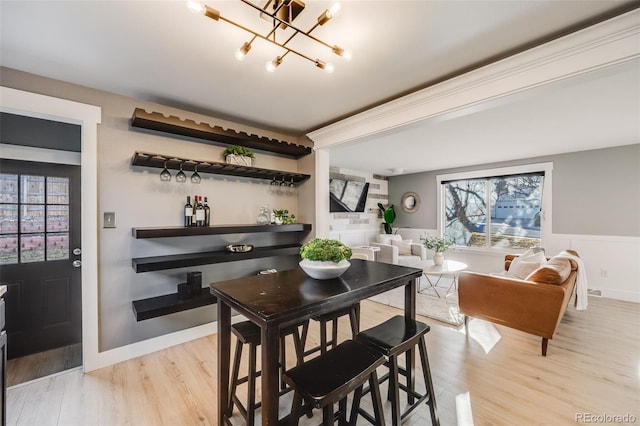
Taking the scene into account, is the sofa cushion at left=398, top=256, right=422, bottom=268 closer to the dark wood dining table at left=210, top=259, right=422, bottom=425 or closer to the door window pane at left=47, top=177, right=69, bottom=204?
the dark wood dining table at left=210, top=259, right=422, bottom=425

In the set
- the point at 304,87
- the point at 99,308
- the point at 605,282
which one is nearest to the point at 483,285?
the point at 304,87

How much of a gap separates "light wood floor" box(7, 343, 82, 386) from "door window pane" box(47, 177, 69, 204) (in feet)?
4.52

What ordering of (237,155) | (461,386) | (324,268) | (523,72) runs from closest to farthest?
(324,268) → (523,72) → (461,386) → (237,155)

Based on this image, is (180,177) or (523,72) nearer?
(523,72)

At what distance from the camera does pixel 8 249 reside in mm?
2305

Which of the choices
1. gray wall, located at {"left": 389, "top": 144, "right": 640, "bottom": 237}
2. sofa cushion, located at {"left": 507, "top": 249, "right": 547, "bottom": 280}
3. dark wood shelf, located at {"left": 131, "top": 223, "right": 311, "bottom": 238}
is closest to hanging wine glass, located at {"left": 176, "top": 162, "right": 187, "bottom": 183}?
dark wood shelf, located at {"left": 131, "top": 223, "right": 311, "bottom": 238}

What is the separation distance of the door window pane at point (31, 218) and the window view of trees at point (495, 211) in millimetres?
6483

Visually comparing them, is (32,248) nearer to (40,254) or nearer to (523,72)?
(40,254)

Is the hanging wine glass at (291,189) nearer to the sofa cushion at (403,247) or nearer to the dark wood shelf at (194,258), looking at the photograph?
the dark wood shelf at (194,258)

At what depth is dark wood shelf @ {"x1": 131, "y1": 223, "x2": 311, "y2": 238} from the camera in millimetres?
2225

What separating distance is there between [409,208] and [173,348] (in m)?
5.63

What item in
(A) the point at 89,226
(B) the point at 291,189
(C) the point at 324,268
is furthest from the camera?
(B) the point at 291,189

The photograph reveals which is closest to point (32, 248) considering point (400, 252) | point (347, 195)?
point (347, 195)

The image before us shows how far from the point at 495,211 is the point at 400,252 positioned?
208 cm
